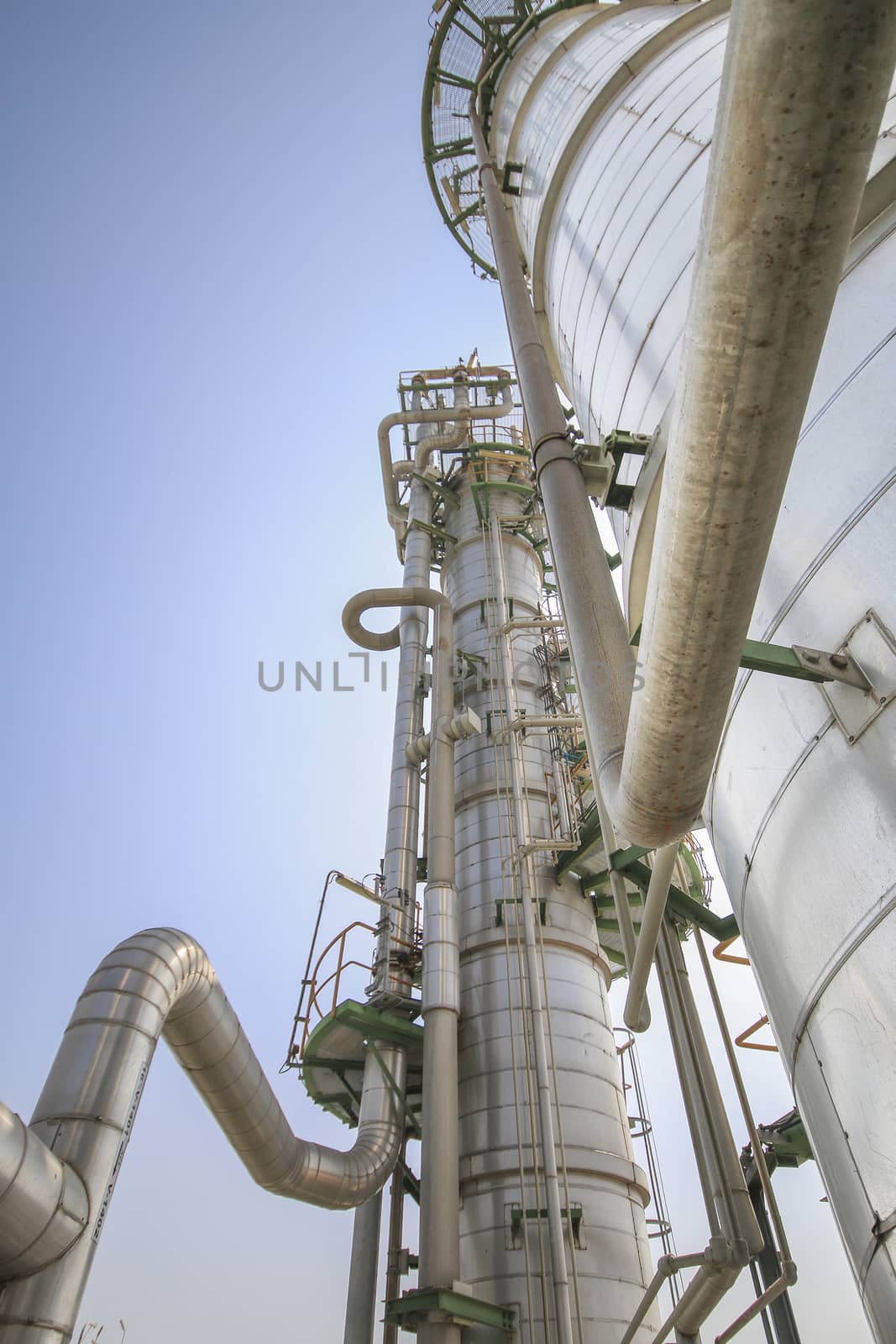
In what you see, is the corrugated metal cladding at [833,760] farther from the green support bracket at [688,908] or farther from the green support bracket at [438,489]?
the green support bracket at [438,489]

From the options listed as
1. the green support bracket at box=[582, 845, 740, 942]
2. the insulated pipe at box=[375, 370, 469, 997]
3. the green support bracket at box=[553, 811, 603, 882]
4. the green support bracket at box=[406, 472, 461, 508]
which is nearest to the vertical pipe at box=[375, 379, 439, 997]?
the insulated pipe at box=[375, 370, 469, 997]

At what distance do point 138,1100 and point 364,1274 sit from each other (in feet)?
20.4

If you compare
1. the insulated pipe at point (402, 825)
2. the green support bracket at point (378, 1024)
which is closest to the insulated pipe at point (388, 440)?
the insulated pipe at point (402, 825)

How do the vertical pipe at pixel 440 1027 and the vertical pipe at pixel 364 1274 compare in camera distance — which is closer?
the vertical pipe at pixel 440 1027

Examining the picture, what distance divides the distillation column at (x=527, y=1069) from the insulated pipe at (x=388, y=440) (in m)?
6.17

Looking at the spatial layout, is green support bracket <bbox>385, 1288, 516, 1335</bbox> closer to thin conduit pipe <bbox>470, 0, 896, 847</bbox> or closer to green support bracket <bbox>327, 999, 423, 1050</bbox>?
green support bracket <bbox>327, 999, 423, 1050</bbox>

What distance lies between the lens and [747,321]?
5.24ft

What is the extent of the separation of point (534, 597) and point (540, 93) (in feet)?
31.9

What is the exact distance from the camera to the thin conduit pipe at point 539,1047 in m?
8.38

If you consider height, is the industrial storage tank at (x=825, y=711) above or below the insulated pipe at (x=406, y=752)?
below

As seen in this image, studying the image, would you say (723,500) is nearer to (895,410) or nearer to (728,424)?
(728,424)

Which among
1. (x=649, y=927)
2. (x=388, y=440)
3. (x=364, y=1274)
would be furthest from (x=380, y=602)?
(x=649, y=927)

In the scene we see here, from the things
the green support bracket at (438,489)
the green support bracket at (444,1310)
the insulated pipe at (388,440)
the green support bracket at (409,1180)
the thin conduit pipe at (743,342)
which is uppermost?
the insulated pipe at (388,440)

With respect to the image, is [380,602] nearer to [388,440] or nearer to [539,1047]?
[388,440]
